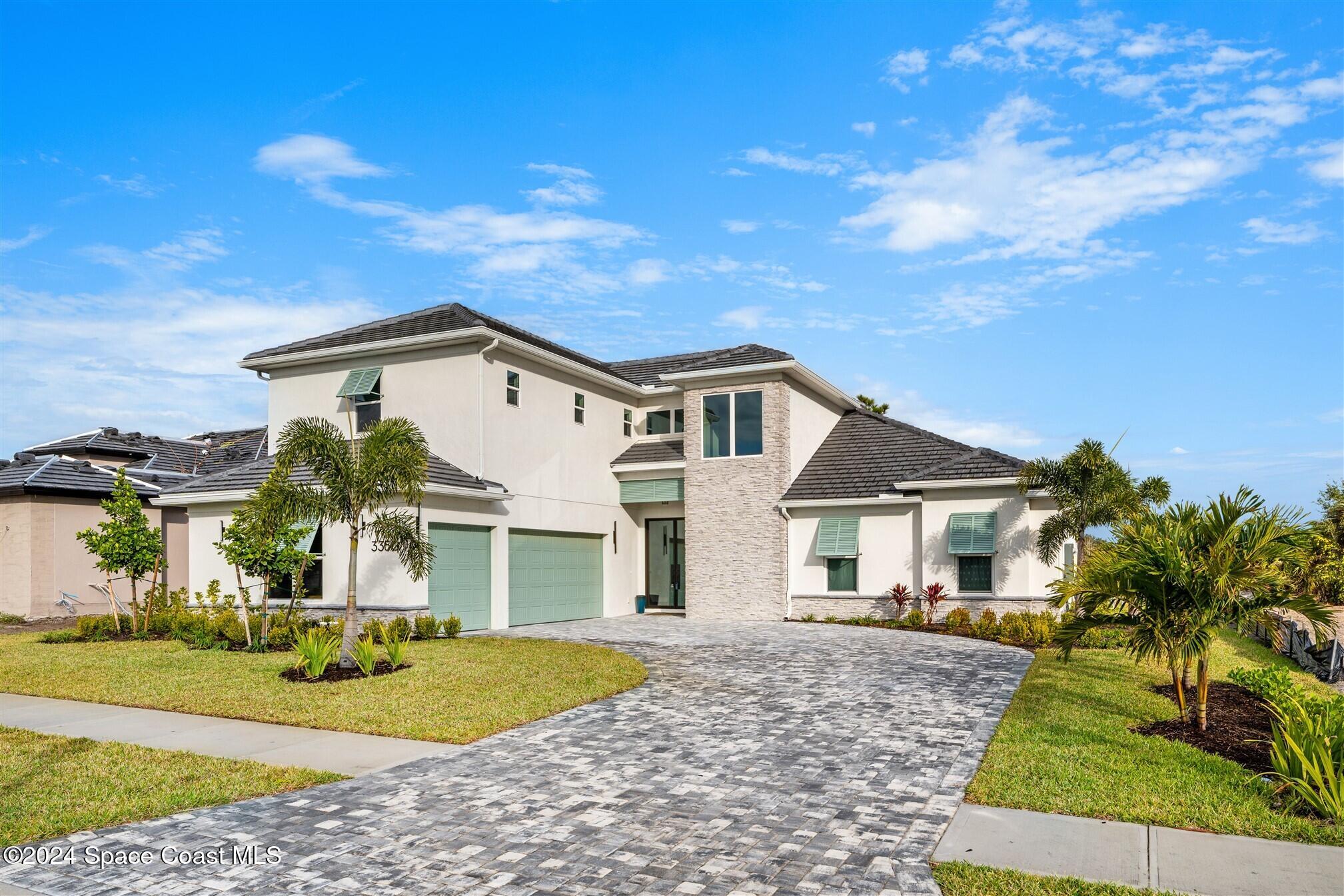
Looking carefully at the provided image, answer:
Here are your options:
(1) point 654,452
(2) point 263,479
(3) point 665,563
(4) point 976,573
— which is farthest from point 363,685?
(3) point 665,563

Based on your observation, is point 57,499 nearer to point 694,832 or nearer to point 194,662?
point 194,662

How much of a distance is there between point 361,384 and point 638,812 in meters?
17.9

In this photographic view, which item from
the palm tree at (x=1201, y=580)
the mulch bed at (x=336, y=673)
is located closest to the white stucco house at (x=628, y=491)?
the mulch bed at (x=336, y=673)

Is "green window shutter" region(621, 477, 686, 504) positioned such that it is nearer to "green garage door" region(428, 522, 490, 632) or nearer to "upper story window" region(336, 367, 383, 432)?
"green garage door" region(428, 522, 490, 632)

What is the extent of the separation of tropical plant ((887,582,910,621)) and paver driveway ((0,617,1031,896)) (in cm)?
1055

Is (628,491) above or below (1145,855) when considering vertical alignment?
above

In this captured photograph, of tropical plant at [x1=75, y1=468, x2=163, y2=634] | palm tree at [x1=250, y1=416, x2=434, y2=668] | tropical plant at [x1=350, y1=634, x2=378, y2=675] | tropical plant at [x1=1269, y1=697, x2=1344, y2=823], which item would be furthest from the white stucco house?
tropical plant at [x1=1269, y1=697, x2=1344, y2=823]

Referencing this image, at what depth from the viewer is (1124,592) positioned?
9.88 metres

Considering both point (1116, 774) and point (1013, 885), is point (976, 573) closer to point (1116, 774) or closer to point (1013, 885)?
point (1116, 774)

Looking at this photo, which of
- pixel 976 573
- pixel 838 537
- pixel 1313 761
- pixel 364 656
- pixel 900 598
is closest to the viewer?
pixel 1313 761

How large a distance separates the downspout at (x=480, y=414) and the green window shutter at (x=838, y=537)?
30.9 ft

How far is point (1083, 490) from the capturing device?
19.7 meters

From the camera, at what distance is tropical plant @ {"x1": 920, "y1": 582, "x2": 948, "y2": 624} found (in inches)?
874

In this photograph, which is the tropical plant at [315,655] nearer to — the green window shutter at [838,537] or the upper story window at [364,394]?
the upper story window at [364,394]
